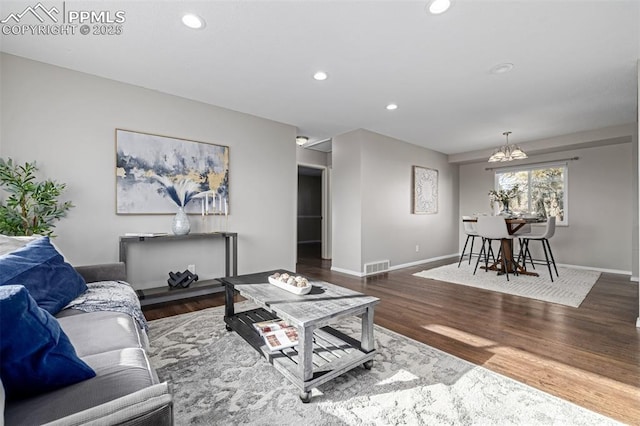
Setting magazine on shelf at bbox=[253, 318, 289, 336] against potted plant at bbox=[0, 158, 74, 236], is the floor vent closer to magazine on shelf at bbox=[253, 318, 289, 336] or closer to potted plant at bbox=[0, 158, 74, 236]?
magazine on shelf at bbox=[253, 318, 289, 336]

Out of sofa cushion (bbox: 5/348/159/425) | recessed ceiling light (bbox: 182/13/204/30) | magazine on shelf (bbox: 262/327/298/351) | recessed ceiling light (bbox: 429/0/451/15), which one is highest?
recessed ceiling light (bbox: 182/13/204/30)

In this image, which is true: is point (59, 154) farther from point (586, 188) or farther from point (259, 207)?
point (586, 188)

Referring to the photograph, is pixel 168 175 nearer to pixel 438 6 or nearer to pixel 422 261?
pixel 438 6

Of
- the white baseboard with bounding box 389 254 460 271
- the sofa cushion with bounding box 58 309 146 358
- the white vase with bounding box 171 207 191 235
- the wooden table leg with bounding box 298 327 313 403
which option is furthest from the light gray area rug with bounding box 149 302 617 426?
the white baseboard with bounding box 389 254 460 271

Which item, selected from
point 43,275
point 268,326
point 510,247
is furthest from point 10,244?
Result: point 510,247

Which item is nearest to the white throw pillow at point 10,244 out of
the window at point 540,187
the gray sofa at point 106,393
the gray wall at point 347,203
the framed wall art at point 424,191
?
the gray sofa at point 106,393

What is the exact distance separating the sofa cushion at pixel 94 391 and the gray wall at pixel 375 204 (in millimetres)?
3723

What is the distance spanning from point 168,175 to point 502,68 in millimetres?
3545

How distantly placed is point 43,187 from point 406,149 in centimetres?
506

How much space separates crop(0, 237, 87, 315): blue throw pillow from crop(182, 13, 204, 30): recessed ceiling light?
5.69 ft

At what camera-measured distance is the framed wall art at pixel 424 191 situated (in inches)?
215

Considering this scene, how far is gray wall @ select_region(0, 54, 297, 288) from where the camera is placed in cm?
247

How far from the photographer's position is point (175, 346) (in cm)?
204

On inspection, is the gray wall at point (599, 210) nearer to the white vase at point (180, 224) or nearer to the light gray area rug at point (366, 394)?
the light gray area rug at point (366, 394)
